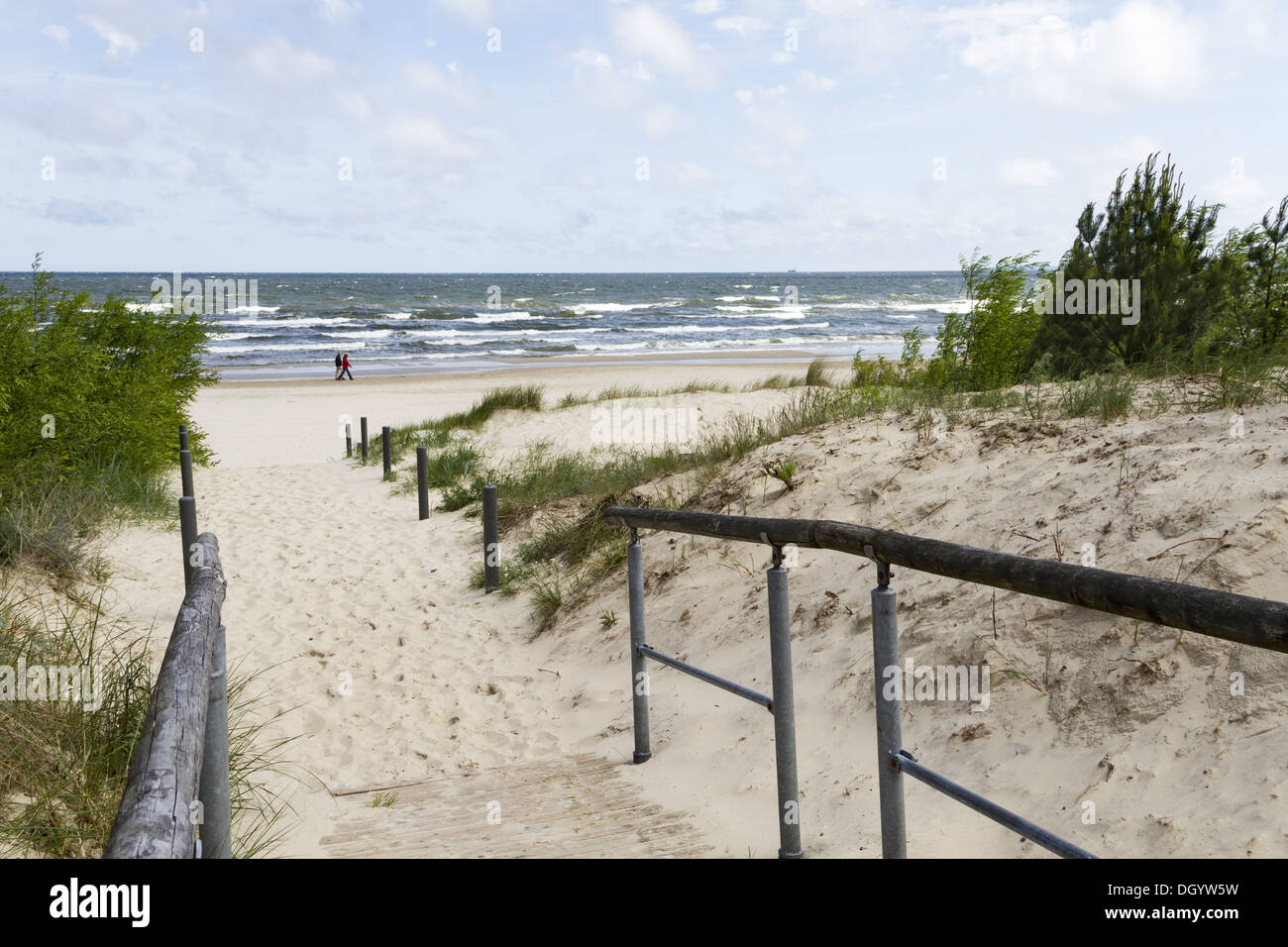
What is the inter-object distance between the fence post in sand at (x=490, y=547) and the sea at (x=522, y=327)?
29.9ft

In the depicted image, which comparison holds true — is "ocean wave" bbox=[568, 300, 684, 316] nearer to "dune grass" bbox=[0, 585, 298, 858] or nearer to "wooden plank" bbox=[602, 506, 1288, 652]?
"dune grass" bbox=[0, 585, 298, 858]

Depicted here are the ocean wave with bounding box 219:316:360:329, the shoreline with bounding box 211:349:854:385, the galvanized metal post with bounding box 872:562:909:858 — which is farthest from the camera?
the ocean wave with bounding box 219:316:360:329

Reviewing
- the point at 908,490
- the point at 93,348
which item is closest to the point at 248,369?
the point at 93,348

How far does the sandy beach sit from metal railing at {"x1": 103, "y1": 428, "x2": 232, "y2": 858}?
1.26 m

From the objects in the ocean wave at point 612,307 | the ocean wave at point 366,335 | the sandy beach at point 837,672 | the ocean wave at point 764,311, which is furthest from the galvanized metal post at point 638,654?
the ocean wave at point 612,307

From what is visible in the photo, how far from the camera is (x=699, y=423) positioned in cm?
1553

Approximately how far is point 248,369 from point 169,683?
1430 inches

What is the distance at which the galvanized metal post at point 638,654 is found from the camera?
450 cm

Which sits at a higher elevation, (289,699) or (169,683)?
(169,683)

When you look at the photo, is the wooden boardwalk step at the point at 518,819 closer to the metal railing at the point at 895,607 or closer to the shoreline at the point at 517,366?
the metal railing at the point at 895,607

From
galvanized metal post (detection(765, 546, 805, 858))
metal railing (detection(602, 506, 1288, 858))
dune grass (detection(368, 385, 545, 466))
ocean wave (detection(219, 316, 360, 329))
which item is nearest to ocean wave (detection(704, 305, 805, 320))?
ocean wave (detection(219, 316, 360, 329))

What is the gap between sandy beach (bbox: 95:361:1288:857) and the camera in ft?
10.7
